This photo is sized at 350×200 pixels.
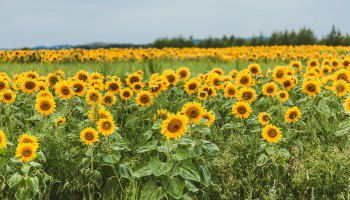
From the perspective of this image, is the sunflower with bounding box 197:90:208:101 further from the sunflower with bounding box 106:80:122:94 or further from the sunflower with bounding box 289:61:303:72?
the sunflower with bounding box 289:61:303:72

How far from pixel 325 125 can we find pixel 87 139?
2.54 meters

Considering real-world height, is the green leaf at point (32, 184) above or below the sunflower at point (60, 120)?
below

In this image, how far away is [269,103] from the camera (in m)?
5.39

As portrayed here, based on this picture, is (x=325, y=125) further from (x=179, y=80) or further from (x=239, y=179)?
(x=179, y=80)

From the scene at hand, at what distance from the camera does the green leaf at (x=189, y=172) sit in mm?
3253

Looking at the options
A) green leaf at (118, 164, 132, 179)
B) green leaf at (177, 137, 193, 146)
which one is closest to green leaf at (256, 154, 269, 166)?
green leaf at (177, 137, 193, 146)

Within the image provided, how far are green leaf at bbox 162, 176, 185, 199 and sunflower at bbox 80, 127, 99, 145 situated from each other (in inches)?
28.4

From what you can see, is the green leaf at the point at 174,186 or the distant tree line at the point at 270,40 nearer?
the green leaf at the point at 174,186

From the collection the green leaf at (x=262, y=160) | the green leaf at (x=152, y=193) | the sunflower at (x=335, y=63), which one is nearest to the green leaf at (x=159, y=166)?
the green leaf at (x=152, y=193)

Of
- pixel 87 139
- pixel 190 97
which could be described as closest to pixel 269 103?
pixel 190 97

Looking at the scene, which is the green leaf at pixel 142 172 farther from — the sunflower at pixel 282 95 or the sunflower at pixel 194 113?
the sunflower at pixel 282 95

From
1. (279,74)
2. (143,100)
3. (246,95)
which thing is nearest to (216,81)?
(279,74)

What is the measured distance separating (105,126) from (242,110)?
1523 millimetres

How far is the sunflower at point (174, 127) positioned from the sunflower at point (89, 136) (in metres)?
0.61
